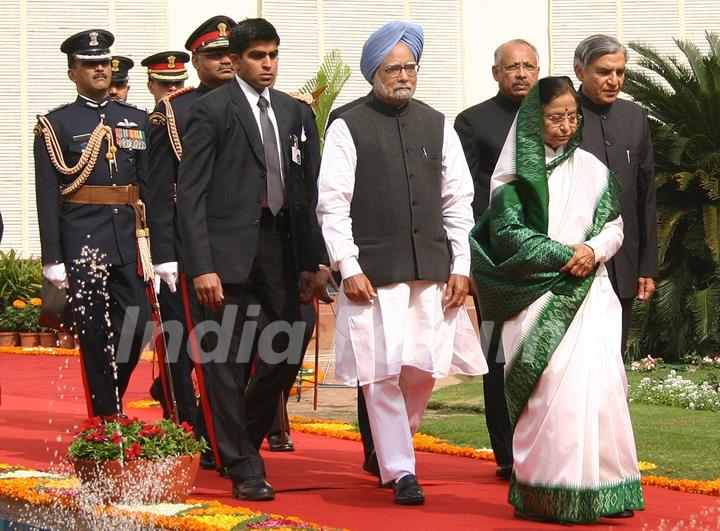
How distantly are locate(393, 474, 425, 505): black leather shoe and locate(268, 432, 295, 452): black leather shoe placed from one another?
6.96ft

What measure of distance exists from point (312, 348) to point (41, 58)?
16.3 ft

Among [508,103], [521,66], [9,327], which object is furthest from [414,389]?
[9,327]

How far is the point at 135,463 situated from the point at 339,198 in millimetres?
1425

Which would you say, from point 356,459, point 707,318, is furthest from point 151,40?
point 356,459

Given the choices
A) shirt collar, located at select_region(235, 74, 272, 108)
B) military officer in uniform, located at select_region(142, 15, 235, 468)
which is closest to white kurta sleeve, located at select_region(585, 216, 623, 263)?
shirt collar, located at select_region(235, 74, 272, 108)

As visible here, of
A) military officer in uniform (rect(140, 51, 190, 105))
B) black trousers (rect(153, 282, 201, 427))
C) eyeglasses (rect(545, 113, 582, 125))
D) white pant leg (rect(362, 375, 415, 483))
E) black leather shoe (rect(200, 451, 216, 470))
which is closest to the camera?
eyeglasses (rect(545, 113, 582, 125))

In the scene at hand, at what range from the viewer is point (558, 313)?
6242mm

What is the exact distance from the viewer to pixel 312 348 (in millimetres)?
16484

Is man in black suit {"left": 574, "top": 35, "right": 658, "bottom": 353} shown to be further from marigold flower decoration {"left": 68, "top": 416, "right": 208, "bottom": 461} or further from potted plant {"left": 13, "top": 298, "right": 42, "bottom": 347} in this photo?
potted plant {"left": 13, "top": 298, "right": 42, "bottom": 347}

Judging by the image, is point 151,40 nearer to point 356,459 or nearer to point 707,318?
point 707,318

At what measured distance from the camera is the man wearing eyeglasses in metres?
7.46

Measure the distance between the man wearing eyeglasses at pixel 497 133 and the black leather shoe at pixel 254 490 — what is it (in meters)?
1.31

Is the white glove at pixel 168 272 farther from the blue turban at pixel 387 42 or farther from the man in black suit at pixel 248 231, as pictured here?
the blue turban at pixel 387 42

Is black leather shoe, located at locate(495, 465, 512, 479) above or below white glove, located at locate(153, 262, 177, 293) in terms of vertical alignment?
below
